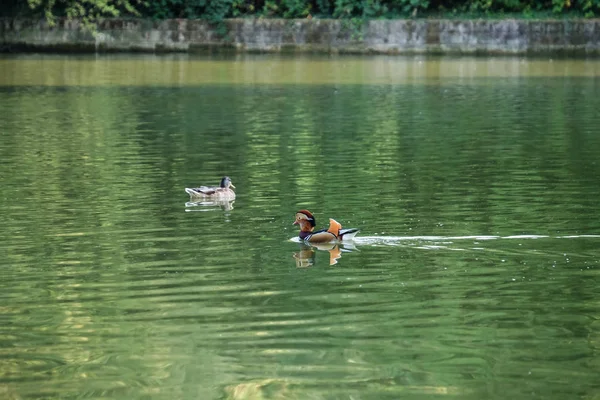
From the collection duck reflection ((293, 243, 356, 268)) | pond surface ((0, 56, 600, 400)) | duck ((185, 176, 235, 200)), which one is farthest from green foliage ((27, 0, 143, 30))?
Answer: duck reflection ((293, 243, 356, 268))

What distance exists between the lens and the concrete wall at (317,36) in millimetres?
36812

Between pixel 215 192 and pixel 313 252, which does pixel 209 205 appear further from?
pixel 313 252

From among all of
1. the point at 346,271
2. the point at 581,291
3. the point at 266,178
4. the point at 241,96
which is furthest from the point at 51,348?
the point at 241,96

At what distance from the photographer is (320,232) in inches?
411

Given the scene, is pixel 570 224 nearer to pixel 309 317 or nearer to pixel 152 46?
pixel 309 317

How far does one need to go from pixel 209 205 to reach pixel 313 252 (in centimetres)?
257

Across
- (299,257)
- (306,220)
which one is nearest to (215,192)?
(306,220)

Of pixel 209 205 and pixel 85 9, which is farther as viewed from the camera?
pixel 85 9

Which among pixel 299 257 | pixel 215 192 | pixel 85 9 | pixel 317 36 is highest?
pixel 85 9

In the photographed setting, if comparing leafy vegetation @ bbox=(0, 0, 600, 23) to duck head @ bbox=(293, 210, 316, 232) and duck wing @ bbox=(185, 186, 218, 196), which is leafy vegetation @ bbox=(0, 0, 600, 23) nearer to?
duck wing @ bbox=(185, 186, 218, 196)

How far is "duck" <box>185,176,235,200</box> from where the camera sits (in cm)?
1274

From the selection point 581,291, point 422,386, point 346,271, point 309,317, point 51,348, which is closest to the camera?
point 422,386

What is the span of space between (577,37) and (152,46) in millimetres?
11851

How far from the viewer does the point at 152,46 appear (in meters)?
38.6
